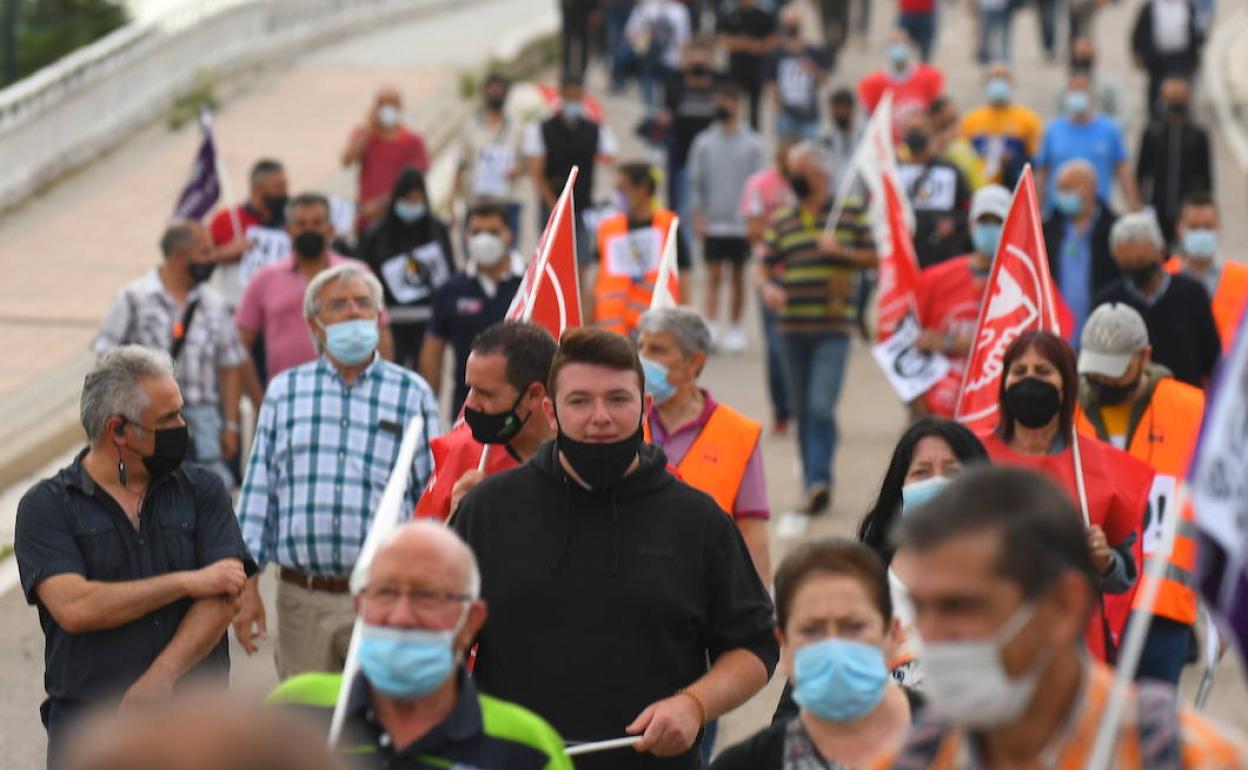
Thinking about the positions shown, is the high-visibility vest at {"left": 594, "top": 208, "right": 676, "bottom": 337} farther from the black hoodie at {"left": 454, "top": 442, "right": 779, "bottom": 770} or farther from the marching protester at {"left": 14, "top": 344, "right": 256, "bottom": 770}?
the black hoodie at {"left": 454, "top": 442, "right": 779, "bottom": 770}

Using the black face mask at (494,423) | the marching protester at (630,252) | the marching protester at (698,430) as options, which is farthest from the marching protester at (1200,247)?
the black face mask at (494,423)

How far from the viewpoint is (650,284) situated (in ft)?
52.0

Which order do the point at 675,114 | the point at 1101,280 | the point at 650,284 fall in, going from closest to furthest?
the point at 1101,280, the point at 650,284, the point at 675,114

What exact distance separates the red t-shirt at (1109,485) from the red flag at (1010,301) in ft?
4.40

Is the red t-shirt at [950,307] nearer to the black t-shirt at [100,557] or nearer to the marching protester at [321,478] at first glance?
the marching protester at [321,478]

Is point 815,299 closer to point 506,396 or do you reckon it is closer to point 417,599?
point 506,396

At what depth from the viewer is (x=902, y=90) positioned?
80.9 ft

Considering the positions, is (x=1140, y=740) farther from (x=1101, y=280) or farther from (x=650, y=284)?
(x=650, y=284)

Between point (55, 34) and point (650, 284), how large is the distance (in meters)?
18.3

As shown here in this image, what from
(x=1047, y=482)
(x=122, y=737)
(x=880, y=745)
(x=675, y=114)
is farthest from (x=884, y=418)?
(x=122, y=737)

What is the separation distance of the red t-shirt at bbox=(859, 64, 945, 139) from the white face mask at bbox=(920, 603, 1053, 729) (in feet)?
65.8

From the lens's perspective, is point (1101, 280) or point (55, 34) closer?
point (1101, 280)

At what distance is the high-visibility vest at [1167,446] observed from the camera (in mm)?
9508

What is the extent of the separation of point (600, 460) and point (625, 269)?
928 centimetres
